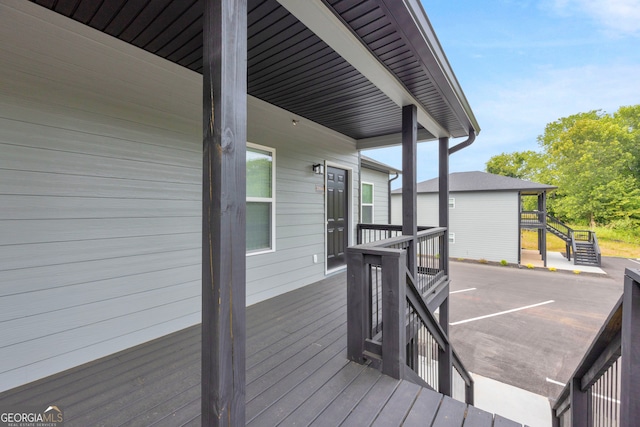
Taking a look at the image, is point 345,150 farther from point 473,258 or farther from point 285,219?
point 473,258

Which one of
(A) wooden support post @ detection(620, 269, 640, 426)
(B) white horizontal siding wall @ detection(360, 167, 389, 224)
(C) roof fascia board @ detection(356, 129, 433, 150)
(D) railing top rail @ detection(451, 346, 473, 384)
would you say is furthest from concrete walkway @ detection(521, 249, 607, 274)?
(A) wooden support post @ detection(620, 269, 640, 426)

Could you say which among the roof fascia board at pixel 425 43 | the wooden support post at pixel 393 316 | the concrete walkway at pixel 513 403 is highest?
the roof fascia board at pixel 425 43

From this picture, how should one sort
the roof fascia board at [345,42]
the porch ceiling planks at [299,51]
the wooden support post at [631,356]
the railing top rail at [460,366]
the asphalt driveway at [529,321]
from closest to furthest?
the wooden support post at [631,356]
the roof fascia board at [345,42]
the porch ceiling planks at [299,51]
the railing top rail at [460,366]
the asphalt driveway at [529,321]

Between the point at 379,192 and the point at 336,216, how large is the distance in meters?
3.00

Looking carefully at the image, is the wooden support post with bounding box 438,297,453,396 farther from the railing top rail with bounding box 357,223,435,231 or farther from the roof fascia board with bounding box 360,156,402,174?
the roof fascia board with bounding box 360,156,402,174

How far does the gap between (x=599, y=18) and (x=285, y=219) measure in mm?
28444

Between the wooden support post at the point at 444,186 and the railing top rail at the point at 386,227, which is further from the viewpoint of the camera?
the railing top rail at the point at 386,227

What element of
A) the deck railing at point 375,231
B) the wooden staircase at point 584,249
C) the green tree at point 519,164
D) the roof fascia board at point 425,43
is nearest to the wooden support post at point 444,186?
the deck railing at point 375,231

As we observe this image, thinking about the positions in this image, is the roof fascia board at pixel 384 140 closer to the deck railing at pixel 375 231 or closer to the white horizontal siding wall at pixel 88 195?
the deck railing at pixel 375 231

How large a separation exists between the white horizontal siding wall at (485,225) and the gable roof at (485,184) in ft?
0.92

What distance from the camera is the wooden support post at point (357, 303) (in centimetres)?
211

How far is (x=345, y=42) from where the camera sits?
2070mm

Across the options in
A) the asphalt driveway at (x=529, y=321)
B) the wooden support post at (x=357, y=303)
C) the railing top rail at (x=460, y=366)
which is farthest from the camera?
the asphalt driveway at (x=529, y=321)

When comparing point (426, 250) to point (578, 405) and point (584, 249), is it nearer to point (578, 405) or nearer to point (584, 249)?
point (578, 405)
